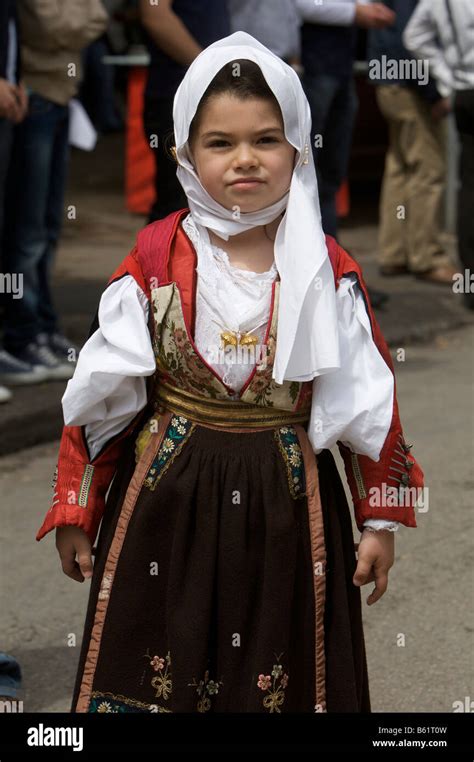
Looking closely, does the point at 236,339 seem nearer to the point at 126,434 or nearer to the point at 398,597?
the point at 126,434

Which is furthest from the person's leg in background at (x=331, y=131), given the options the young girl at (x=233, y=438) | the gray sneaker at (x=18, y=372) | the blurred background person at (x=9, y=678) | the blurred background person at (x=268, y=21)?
the young girl at (x=233, y=438)

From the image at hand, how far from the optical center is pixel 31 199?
5.59 meters

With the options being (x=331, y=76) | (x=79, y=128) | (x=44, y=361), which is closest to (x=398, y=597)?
(x=44, y=361)

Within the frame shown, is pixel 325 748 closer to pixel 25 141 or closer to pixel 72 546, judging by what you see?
pixel 72 546

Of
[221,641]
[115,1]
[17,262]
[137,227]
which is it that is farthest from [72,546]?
[115,1]

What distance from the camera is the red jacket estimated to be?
2.59 meters

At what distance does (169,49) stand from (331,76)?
131 cm

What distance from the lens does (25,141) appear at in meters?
5.49

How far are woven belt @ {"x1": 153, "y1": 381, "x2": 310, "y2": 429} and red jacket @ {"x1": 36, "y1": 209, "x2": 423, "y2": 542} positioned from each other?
122mm

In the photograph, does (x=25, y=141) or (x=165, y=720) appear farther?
(x=25, y=141)

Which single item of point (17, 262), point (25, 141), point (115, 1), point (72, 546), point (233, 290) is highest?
point (115, 1)

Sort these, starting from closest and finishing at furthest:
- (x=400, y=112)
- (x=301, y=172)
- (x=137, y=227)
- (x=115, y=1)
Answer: (x=301, y=172), (x=400, y=112), (x=137, y=227), (x=115, y=1)

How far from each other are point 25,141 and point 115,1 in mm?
6807

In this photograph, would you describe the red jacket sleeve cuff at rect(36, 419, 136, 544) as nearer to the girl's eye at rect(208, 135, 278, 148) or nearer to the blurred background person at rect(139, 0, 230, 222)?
the girl's eye at rect(208, 135, 278, 148)
